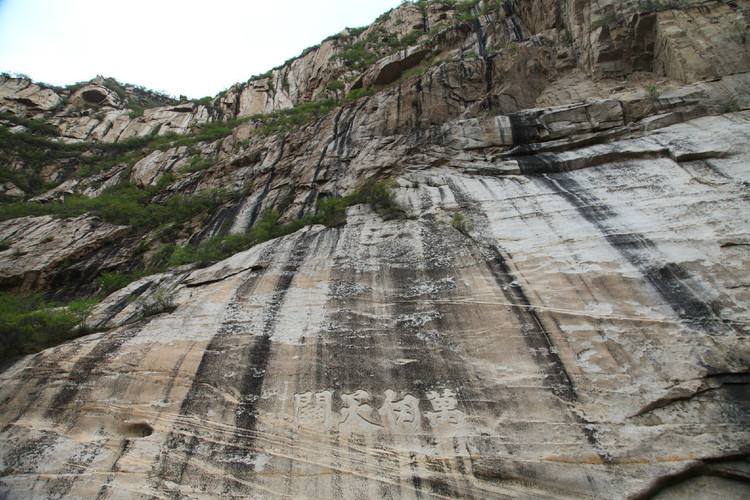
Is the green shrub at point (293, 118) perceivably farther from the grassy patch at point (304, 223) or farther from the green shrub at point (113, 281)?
the green shrub at point (113, 281)

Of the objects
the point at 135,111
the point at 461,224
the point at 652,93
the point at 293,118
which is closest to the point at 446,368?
the point at 461,224

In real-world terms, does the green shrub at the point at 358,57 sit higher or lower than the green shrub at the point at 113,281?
higher

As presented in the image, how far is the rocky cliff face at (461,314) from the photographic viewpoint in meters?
5.54

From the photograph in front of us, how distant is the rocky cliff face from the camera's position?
5543 millimetres

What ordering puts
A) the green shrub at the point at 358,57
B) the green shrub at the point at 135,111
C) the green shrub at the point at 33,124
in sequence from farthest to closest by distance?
the green shrub at the point at 135,111 < the green shrub at the point at 33,124 < the green shrub at the point at 358,57

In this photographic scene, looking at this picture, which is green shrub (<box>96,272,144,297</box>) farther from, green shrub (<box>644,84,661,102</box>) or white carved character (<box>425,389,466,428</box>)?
green shrub (<box>644,84,661,102</box>)

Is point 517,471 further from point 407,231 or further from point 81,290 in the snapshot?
point 81,290

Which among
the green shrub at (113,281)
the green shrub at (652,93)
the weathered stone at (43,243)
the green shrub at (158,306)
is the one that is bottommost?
the green shrub at (113,281)

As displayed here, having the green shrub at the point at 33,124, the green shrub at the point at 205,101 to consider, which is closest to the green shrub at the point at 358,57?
the green shrub at the point at 205,101

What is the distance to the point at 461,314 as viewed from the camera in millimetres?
7445

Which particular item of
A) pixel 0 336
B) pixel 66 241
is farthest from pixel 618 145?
pixel 66 241

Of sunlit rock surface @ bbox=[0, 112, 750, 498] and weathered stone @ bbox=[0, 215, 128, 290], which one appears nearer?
sunlit rock surface @ bbox=[0, 112, 750, 498]

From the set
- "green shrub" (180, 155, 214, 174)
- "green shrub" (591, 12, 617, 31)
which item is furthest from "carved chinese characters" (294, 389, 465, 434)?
"green shrub" (180, 155, 214, 174)

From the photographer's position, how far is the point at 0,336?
805 cm
